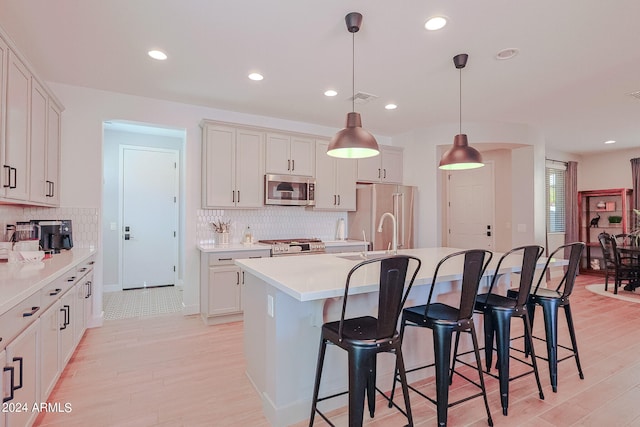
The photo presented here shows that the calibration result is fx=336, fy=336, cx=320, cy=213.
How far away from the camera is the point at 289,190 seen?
476 cm

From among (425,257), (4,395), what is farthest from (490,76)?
(4,395)

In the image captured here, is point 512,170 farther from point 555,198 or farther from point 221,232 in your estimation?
point 221,232

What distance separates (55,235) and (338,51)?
129 inches

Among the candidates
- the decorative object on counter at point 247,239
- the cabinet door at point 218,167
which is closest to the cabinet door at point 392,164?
the decorative object on counter at point 247,239

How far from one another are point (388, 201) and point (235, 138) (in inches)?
95.9

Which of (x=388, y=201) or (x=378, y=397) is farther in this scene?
(x=388, y=201)

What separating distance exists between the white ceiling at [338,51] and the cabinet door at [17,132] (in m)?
0.40

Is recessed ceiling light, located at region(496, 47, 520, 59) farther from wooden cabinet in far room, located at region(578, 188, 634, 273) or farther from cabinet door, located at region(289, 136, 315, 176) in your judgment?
wooden cabinet in far room, located at region(578, 188, 634, 273)

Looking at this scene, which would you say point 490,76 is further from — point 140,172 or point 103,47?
point 140,172

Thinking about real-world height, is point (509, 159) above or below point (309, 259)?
above

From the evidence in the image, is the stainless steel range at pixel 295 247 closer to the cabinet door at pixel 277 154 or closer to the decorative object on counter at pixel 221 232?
the decorative object on counter at pixel 221 232

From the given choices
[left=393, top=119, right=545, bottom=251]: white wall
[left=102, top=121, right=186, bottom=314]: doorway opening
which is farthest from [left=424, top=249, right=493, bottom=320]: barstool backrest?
[left=102, top=121, right=186, bottom=314]: doorway opening

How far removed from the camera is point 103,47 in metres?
2.90

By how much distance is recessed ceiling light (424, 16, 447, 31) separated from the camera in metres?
2.47
